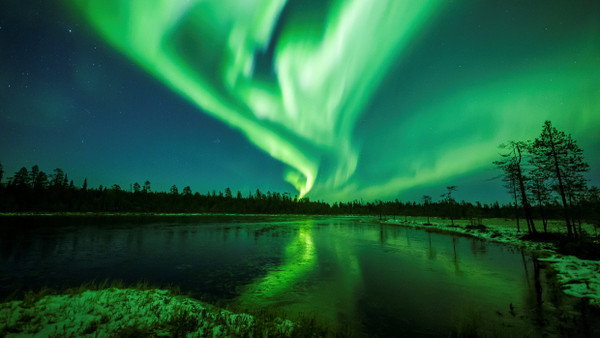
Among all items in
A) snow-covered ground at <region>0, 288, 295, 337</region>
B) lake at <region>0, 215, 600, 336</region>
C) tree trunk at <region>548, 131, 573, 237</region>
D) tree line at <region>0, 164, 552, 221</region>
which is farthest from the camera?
tree line at <region>0, 164, 552, 221</region>

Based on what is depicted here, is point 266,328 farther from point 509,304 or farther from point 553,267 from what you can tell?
point 553,267

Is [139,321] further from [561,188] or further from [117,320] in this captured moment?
[561,188]

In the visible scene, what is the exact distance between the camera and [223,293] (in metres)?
14.5

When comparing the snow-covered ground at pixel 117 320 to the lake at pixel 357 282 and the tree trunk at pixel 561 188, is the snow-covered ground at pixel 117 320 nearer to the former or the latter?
the lake at pixel 357 282

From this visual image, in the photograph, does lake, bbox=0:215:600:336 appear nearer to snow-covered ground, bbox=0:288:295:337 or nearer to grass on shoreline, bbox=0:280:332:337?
grass on shoreline, bbox=0:280:332:337

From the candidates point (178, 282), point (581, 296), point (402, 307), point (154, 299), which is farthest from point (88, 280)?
point (581, 296)

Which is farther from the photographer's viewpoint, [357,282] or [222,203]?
[222,203]

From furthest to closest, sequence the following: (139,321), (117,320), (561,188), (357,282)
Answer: (561,188), (357,282), (117,320), (139,321)

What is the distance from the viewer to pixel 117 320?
27.3 ft

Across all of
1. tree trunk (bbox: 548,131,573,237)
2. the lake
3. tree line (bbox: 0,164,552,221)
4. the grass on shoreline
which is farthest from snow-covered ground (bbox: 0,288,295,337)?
tree line (bbox: 0,164,552,221)

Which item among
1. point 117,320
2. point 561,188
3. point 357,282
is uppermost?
point 561,188

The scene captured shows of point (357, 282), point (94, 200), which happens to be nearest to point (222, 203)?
point (94, 200)

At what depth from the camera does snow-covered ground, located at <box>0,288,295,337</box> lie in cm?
735

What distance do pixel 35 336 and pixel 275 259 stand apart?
19450 millimetres
